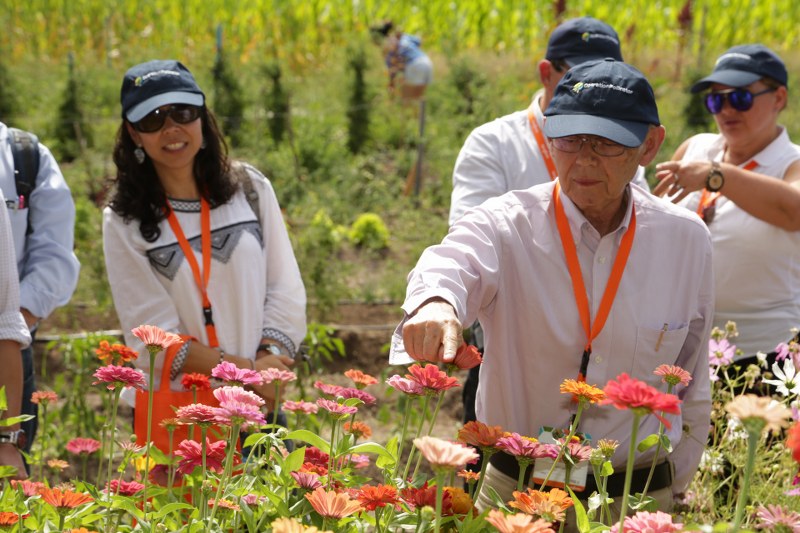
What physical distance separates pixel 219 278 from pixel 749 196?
1.69 metres

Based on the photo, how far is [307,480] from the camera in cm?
169

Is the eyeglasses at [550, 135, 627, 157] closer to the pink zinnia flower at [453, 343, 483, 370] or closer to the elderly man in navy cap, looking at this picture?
the elderly man in navy cap

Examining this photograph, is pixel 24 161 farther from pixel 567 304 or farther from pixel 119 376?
pixel 567 304

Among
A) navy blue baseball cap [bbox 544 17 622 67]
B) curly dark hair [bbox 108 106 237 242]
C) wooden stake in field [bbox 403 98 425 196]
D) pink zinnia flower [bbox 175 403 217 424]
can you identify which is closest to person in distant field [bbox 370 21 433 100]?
wooden stake in field [bbox 403 98 425 196]

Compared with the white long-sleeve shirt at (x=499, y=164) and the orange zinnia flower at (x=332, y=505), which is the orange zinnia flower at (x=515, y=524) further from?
the white long-sleeve shirt at (x=499, y=164)

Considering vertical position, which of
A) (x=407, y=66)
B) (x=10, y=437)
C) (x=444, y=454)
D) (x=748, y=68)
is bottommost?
(x=10, y=437)

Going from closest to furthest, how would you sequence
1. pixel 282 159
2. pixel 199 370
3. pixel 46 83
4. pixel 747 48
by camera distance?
pixel 199 370 < pixel 747 48 < pixel 282 159 < pixel 46 83

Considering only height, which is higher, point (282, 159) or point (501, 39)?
point (501, 39)

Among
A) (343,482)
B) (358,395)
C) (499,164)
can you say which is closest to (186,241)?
(499,164)

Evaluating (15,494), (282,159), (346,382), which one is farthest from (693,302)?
(282,159)

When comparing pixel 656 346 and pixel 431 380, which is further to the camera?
pixel 656 346

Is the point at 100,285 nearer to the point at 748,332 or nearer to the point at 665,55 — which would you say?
the point at 748,332

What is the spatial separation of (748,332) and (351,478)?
1.98m

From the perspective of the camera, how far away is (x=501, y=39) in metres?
14.7
